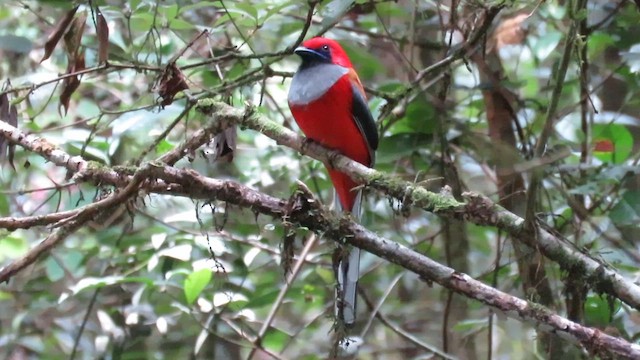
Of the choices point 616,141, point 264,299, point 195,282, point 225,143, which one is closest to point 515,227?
point 225,143

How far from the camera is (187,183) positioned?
2371mm

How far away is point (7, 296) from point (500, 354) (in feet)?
9.82

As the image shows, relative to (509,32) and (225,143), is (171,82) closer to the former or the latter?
(225,143)

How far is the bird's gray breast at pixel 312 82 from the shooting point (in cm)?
320

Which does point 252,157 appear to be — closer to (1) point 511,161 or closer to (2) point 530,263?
(2) point 530,263

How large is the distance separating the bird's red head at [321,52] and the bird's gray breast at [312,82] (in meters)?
0.05

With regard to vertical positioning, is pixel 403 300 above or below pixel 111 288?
above

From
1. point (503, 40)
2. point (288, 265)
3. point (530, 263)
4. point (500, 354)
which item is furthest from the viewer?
point (500, 354)

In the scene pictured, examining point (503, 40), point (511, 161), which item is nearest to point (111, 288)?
point (503, 40)

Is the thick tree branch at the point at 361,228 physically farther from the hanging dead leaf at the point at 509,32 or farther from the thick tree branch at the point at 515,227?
the hanging dead leaf at the point at 509,32

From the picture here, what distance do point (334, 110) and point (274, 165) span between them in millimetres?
902

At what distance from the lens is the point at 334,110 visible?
3234 millimetres

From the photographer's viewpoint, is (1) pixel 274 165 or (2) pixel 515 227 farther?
(1) pixel 274 165

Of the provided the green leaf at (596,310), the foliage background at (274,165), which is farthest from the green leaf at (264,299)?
the green leaf at (596,310)
